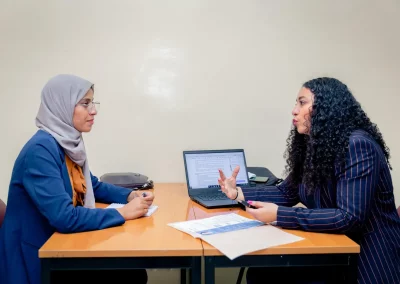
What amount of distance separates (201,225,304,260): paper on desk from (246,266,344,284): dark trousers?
8.1 inches

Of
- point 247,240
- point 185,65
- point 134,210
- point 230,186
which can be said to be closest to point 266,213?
point 247,240

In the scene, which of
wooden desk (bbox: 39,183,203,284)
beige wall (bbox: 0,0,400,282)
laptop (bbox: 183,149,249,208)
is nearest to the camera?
wooden desk (bbox: 39,183,203,284)

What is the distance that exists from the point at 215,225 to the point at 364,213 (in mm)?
521

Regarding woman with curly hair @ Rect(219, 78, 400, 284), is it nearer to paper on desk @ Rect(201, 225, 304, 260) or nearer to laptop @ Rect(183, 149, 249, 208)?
paper on desk @ Rect(201, 225, 304, 260)

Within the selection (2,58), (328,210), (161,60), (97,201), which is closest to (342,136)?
(328,210)

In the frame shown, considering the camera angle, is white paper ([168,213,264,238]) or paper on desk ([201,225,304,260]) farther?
white paper ([168,213,264,238])

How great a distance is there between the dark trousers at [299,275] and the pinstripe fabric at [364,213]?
4.0 inches

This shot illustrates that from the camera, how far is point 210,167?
6.84 ft

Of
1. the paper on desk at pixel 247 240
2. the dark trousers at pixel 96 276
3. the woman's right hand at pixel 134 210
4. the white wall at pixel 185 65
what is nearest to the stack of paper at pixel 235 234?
the paper on desk at pixel 247 240

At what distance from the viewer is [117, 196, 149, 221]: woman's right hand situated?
1.49 metres

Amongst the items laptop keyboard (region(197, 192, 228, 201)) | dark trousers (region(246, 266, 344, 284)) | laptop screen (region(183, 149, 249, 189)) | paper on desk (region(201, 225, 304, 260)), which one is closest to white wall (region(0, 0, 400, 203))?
laptop screen (region(183, 149, 249, 189))

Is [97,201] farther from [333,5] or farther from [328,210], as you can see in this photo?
[333,5]

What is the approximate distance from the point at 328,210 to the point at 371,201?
153 millimetres

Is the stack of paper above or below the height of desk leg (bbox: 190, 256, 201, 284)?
above
